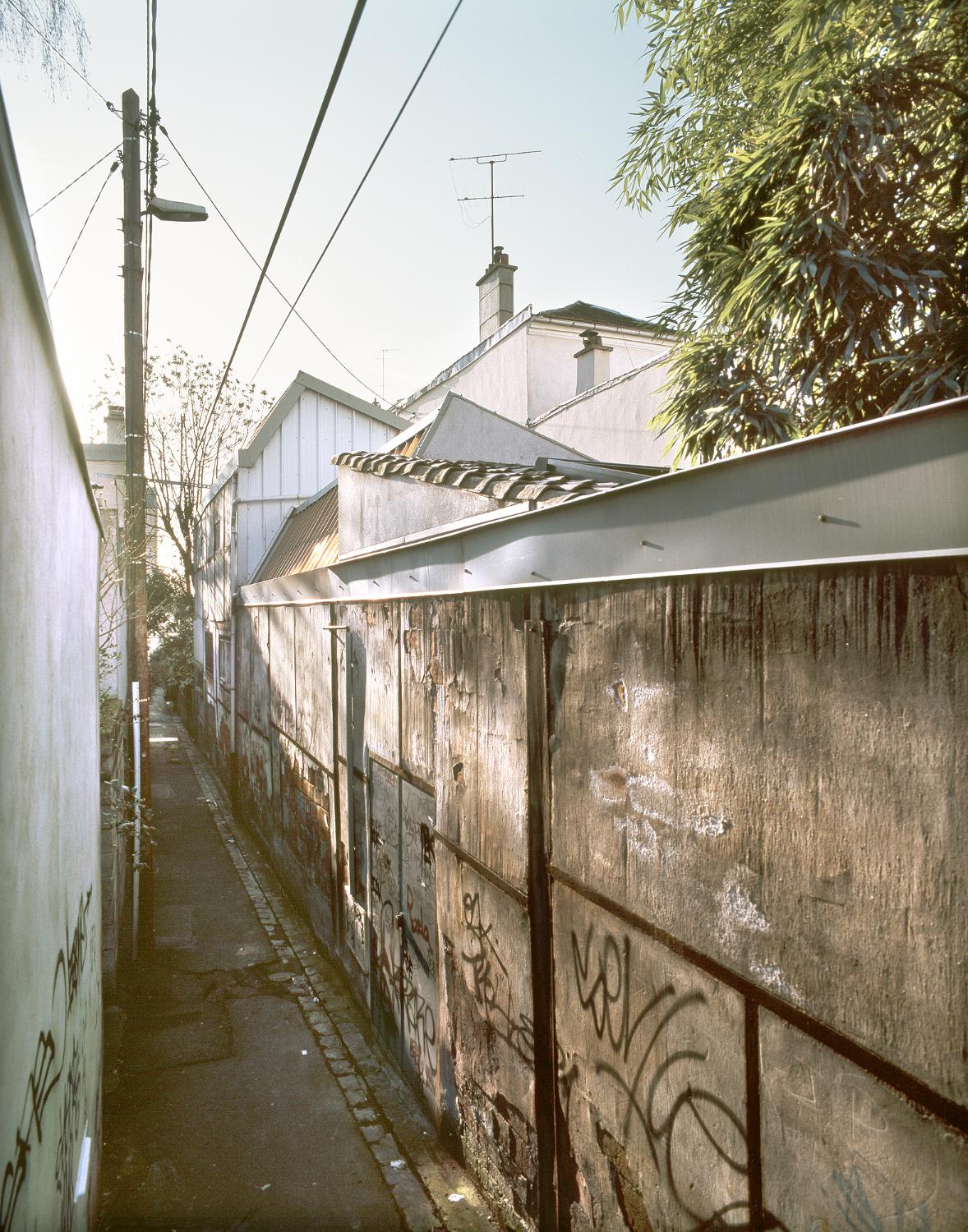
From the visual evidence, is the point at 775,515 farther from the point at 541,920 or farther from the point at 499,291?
the point at 499,291

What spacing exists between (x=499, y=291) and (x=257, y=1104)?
1918 centimetres

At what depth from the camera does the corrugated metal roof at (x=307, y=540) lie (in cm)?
1184

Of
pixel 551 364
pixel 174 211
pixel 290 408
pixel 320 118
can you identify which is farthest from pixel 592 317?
pixel 320 118

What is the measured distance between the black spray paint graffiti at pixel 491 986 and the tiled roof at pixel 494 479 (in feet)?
7.43

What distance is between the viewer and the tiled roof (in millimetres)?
4504

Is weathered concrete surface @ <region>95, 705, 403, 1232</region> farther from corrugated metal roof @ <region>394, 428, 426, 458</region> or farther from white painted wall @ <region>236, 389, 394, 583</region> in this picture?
white painted wall @ <region>236, 389, 394, 583</region>

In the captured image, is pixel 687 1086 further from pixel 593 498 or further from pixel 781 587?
pixel 593 498

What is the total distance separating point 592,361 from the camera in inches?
727

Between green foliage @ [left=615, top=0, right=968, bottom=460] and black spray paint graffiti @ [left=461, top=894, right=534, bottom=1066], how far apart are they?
4.73 metres

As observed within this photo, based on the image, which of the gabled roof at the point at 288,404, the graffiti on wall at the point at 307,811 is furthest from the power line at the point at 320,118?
the gabled roof at the point at 288,404

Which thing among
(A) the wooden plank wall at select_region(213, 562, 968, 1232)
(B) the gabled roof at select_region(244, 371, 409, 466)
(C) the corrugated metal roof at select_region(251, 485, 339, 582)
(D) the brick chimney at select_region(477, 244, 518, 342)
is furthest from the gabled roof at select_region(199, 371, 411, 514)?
(A) the wooden plank wall at select_region(213, 562, 968, 1232)

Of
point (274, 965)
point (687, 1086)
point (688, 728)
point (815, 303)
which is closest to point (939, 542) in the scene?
point (688, 728)

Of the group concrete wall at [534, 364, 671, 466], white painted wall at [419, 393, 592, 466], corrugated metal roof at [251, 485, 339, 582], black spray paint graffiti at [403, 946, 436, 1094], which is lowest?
black spray paint graffiti at [403, 946, 436, 1094]

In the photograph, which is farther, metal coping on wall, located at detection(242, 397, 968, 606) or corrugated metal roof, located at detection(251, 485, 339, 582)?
corrugated metal roof, located at detection(251, 485, 339, 582)
